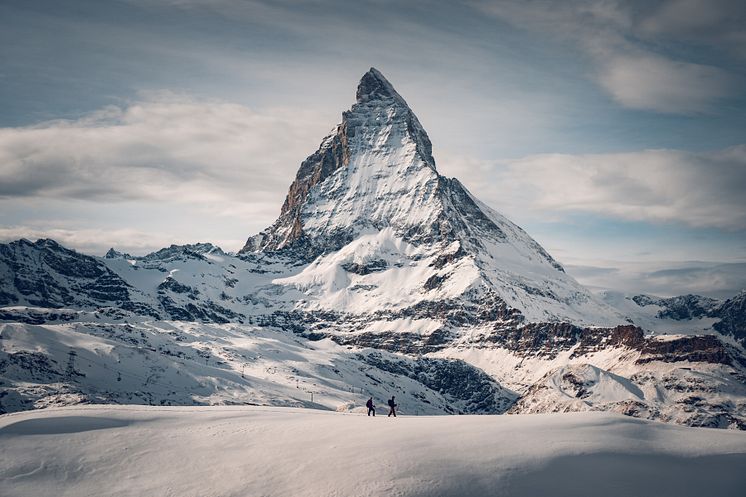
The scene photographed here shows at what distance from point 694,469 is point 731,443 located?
6.19m

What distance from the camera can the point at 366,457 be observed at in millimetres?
43938

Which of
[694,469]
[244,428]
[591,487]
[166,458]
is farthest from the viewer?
[244,428]

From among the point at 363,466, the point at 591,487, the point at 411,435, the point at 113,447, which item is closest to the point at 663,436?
the point at 591,487

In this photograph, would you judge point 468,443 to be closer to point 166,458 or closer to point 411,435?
point 411,435

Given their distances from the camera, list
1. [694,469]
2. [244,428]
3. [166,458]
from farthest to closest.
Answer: [244,428], [166,458], [694,469]

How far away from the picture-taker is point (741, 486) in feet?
138

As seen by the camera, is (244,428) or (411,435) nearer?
(411,435)

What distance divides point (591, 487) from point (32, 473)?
36073 millimetres

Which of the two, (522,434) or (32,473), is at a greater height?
(522,434)

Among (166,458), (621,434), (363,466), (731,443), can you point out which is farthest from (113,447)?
(731,443)

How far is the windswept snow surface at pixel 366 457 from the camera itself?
135 ft

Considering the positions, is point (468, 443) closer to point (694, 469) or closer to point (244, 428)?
point (694, 469)

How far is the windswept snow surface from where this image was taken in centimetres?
4109

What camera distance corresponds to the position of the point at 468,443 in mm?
46438
